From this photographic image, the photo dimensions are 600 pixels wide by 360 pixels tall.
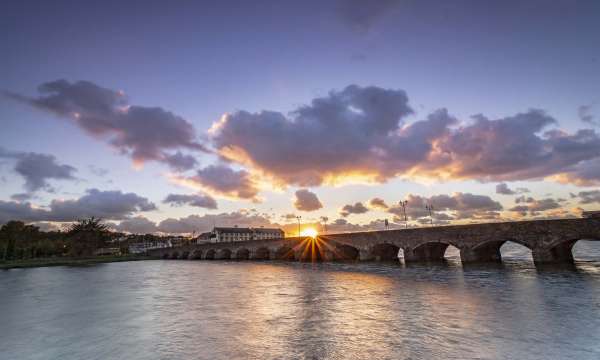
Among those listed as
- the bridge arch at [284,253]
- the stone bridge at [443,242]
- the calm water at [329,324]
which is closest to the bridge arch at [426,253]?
the stone bridge at [443,242]

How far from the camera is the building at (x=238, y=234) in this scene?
163875 mm

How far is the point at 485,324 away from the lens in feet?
42.6

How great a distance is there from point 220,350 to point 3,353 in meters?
8.75

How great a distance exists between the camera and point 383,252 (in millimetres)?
54094

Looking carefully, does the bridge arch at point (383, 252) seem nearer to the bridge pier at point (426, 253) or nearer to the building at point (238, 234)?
the bridge pier at point (426, 253)

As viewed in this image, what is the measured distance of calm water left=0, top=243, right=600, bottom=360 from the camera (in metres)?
10.5

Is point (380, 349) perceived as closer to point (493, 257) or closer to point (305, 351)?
point (305, 351)

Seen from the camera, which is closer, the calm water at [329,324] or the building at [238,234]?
the calm water at [329,324]

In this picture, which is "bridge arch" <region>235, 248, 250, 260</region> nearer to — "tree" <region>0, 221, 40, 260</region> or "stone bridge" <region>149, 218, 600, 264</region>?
"stone bridge" <region>149, 218, 600, 264</region>

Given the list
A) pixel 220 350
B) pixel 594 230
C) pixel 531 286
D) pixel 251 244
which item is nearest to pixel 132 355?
pixel 220 350

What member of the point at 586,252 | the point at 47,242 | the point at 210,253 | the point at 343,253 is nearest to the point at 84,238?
the point at 47,242

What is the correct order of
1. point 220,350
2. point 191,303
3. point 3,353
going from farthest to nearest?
point 191,303 < point 3,353 < point 220,350

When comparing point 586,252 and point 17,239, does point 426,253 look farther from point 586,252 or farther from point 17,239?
point 17,239

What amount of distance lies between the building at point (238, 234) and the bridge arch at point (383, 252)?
115082 mm
